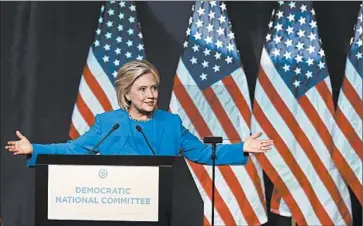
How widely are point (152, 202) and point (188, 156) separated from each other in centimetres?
87

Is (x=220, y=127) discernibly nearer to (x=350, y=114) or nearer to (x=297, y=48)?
(x=297, y=48)

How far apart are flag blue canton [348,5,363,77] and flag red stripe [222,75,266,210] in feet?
2.95

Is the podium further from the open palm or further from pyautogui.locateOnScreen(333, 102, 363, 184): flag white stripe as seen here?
pyautogui.locateOnScreen(333, 102, 363, 184): flag white stripe

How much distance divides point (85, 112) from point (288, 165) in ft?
5.42

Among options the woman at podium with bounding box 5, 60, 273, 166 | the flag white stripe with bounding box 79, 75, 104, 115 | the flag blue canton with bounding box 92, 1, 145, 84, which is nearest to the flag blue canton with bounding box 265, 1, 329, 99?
the flag blue canton with bounding box 92, 1, 145, 84

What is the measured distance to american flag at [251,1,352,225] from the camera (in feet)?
19.1

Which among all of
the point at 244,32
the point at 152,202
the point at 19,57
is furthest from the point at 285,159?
the point at 152,202

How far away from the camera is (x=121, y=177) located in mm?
2859

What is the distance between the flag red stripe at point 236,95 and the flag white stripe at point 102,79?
0.89 m

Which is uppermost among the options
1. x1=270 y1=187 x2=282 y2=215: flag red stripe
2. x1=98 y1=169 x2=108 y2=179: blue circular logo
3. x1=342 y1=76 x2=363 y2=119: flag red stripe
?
x1=342 y1=76 x2=363 y2=119: flag red stripe

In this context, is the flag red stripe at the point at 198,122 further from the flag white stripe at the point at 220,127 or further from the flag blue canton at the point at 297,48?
the flag blue canton at the point at 297,48

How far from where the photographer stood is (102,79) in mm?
5988

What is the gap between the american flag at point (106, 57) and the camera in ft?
19.6

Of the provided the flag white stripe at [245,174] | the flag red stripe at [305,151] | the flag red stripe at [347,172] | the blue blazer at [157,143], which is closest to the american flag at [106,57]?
the flag white stripe at [245,174]
